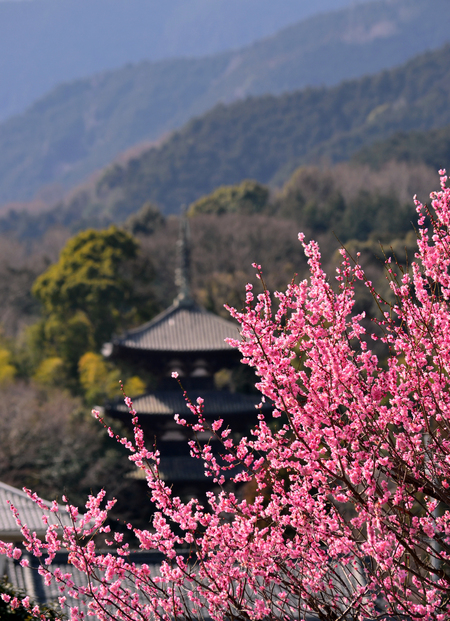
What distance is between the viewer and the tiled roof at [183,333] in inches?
726

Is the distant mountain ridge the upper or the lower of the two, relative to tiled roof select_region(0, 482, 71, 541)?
upper

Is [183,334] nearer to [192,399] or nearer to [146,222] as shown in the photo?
[192,399]

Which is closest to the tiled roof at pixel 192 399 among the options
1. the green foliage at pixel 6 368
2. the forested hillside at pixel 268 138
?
the green foliage at pixel 6 368

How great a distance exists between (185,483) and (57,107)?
184976 millimetres

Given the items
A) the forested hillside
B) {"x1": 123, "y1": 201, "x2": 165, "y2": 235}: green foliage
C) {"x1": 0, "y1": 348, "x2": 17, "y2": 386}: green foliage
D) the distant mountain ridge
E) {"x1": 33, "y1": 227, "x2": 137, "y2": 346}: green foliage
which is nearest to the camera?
{"x1": 0, "y1": 348, "x2": 17, "y2": 386}: green foliage

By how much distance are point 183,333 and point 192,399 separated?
1.64 m

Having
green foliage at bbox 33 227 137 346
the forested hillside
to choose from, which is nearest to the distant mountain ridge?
the forested hillside

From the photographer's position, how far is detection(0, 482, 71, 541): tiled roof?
1043 centimetres

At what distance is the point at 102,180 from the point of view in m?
104

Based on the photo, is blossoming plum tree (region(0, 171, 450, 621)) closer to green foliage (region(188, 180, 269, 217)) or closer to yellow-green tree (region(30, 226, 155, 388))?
yellow-green tree (region(30, 226, 155, 388))

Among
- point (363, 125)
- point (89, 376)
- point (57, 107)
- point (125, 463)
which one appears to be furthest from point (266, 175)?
point (57, 107)

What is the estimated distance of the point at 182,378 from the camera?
61.9ft

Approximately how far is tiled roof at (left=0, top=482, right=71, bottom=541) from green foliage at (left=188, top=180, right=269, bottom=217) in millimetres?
40947

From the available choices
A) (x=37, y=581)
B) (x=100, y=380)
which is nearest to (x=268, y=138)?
(x=100, y=380)
